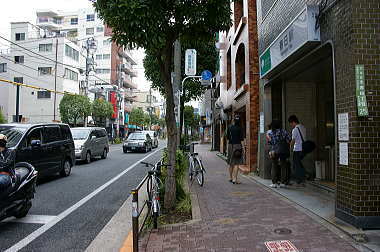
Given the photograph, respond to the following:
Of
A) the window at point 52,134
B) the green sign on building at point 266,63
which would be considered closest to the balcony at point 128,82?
the window at point 52,134

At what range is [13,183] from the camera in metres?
5.09

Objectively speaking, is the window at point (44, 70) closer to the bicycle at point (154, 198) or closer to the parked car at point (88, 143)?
the parked car at point (88, 143)

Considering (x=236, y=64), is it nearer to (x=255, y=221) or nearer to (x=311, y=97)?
(x=311, y=97)

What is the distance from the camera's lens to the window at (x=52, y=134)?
965 cm

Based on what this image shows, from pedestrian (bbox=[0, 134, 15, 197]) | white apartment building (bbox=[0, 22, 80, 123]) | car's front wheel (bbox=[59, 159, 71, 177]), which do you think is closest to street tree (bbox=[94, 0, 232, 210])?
pedestrian (bbox=[0, 134, 15, 197])

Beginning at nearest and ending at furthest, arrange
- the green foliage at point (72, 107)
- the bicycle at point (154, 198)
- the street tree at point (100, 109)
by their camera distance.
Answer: the bicycle at point (154, 198)
the green foliage at point (72, 107)
the street tree at point (100, 109)

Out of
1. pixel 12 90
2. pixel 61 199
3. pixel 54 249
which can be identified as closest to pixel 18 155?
pixel 61 199

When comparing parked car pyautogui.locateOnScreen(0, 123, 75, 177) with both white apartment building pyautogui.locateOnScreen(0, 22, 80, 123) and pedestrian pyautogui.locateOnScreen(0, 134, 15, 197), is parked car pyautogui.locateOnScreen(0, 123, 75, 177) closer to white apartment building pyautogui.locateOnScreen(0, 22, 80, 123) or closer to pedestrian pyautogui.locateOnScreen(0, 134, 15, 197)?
pedestrian pyautogui.locateOnScreen(0, 134, 15, 197)

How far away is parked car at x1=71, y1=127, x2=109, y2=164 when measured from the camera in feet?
47.9

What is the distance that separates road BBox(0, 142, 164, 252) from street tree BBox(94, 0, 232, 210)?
1.55m

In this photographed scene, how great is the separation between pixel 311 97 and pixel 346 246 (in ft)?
19.1

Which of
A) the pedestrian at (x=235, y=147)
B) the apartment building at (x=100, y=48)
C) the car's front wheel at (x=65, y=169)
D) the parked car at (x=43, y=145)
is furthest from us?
the apartment building at (x=100, y=48)

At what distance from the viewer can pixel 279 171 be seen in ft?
26.9

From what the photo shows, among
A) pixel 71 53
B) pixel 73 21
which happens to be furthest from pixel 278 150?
pixel 73 21
